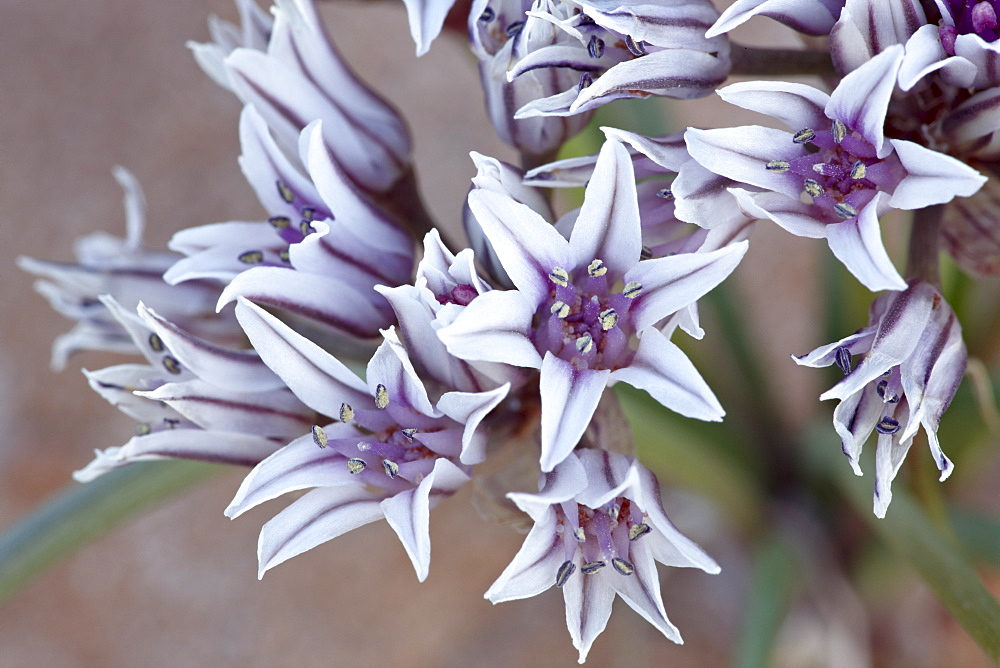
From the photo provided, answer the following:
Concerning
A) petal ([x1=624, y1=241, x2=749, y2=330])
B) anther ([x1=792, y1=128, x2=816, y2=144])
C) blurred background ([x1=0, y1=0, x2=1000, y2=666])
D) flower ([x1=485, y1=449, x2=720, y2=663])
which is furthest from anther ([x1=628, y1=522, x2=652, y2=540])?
blurred background ([x1=0, y1=0, x2=1000, y2=666])

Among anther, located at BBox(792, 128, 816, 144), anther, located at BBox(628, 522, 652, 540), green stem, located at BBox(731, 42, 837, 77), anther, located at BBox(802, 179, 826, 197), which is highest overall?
green stem, located at BBox(731, 42, 837, 77)

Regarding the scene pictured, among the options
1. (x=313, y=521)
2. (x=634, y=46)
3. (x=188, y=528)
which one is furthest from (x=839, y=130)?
(x=188, y=528)

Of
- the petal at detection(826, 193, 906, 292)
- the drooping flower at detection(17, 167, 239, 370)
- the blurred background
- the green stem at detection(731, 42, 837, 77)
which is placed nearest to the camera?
the petal at detection(826, 193, 906, 292)

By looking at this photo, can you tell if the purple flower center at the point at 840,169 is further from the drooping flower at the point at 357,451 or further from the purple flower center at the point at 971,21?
the drooping flower at the point at 357,451

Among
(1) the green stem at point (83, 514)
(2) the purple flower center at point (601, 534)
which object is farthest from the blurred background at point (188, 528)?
(2) the purple flower center at point (601, 534)

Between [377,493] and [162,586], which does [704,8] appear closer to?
[377,493]

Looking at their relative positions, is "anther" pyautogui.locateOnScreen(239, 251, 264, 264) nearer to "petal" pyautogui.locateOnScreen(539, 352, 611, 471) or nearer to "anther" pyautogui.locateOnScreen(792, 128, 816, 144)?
"petal" pyautogui.locateOnScreen(539, 352, 611, 471)
